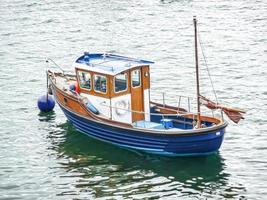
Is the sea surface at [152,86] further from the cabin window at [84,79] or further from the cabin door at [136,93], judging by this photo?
the cabin window at [84,79]

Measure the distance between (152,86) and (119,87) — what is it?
492 inches

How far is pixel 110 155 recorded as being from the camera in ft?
115

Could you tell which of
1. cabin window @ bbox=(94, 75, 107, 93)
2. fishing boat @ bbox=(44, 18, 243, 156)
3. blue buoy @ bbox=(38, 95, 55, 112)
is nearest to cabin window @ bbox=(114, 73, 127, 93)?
fishing boat @ bbox=(44, 18, 243, 156)

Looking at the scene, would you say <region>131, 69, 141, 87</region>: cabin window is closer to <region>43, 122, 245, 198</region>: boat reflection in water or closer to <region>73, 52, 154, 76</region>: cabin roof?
<region>73, 52, 154, 76</region>: cabin roof

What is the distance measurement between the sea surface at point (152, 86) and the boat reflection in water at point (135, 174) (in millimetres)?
49

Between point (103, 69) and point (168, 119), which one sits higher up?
point (103, 69)

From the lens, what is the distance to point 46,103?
1665 inches

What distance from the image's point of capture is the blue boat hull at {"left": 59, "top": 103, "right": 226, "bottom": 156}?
107 feet

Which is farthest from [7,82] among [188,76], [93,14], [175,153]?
[93,14]

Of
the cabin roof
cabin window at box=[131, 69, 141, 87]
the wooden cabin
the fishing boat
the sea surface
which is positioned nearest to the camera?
the sea surface

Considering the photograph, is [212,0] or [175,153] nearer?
[175,153]

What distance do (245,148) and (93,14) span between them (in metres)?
40.5

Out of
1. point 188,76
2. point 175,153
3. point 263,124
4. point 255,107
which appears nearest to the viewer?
point 175,153

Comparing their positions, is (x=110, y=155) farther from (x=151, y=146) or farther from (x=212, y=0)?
(x=212, y=0)
